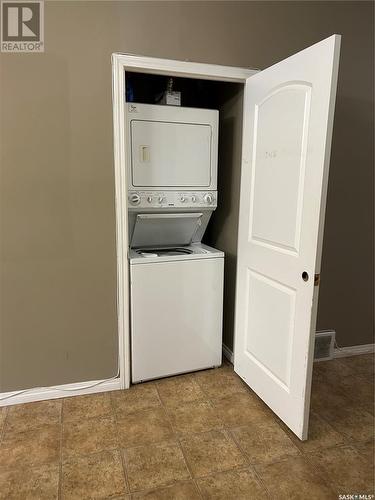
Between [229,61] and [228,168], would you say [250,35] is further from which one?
[228,168]

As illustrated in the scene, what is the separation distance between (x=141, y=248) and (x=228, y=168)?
86 cm

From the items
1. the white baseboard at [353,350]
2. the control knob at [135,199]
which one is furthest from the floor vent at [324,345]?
the control knob at [135,199]

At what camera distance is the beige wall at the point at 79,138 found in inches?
74.7

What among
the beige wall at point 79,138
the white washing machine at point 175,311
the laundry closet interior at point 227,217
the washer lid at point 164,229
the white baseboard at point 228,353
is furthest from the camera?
the white baseboard at point 228,353

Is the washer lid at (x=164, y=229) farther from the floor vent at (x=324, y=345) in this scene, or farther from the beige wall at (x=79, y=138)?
the floor vent at (x=324, y=345)

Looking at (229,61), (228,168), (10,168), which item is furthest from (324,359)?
(10,168)

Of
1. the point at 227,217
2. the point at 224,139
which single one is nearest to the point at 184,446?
the point at 227,217

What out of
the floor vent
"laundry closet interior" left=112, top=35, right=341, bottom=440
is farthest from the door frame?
the floor vent

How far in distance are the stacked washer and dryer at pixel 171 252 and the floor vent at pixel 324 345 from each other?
0.78 meters

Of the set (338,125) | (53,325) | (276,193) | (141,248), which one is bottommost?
(53,325)

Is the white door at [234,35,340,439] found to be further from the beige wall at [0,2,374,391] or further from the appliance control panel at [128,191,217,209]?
the beige wall at [0,2,374,391]

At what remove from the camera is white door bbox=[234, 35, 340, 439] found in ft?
5.27

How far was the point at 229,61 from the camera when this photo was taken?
2143 mm

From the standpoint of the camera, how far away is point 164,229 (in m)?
2.53
